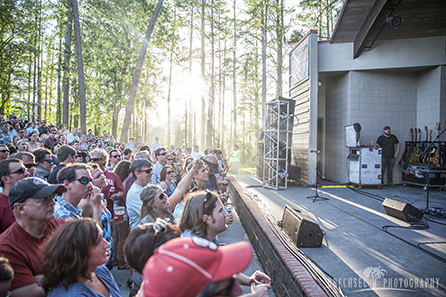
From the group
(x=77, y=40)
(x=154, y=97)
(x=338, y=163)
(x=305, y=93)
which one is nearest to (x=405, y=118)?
(x=338, y=163)

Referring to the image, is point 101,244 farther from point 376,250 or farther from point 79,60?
point 79,60

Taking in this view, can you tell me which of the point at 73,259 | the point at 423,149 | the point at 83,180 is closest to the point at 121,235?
the point at 83,180

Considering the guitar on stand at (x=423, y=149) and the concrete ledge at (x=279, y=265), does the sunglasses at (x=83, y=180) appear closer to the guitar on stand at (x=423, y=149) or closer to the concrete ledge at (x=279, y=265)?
the concrete ledge at (x=279, y=265)

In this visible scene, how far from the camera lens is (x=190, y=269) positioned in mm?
988

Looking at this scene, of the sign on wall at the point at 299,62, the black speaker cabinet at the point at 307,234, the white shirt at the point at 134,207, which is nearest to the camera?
the white shirt at the point at 134,207

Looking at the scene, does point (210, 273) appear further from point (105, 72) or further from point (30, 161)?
point (105, 72)

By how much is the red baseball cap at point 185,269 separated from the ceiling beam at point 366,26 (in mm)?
9873

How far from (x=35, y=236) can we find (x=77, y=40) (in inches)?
552

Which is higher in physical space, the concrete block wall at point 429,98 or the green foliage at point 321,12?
the green foliage at point 321,12

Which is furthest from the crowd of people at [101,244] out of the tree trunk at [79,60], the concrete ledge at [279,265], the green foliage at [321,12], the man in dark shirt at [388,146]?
the green foliage at [321,12]

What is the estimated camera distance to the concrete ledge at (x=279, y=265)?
2.75m

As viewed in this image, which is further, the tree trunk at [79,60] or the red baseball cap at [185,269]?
the tree trunk at [79,60]

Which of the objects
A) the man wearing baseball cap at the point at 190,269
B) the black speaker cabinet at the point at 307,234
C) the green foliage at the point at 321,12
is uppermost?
the green foliage at the point at 321,12

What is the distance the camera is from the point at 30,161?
12.1 ft
